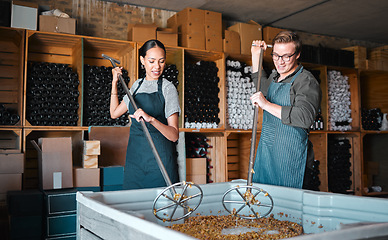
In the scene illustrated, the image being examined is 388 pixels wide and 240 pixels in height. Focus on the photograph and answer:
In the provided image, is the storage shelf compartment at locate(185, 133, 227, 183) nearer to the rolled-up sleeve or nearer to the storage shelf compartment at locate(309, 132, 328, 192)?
the storage shelf compartment at locate(309, 132, 328, 192)

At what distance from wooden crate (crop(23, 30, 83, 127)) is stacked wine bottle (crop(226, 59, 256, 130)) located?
1.87 metres

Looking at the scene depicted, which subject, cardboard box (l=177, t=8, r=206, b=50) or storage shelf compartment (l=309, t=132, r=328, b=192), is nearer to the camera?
cardboard box (l=177, t=8, r=206, b=50)

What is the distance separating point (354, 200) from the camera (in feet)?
3.99

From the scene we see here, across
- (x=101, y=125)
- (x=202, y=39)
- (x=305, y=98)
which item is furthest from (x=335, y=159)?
(x=305, y=98)

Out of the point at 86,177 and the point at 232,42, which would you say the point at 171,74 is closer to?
the point at 232,42

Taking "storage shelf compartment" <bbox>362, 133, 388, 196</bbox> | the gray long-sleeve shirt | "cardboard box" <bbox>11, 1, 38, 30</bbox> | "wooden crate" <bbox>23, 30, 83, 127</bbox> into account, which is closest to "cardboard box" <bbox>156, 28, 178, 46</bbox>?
"wooden crate" <bbox>23, 30, 83, 127</bbox>

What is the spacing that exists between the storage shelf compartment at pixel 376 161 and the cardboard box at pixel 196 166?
355 centimetres

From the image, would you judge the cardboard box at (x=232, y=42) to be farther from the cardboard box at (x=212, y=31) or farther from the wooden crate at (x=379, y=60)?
the wooden crate at (x=379, y=60)

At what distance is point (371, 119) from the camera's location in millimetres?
6152

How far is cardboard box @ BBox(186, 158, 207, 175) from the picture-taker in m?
4.32

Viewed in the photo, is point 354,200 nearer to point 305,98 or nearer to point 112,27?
point 305,98

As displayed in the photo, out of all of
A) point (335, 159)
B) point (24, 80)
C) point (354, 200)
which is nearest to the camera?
point (354, 200)

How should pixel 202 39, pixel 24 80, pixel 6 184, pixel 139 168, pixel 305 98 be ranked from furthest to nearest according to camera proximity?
pixel 202 39
pixel 24 80
pixel 6 184
pixel 139 168
pixel 305 98

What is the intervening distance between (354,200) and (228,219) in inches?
19.4
